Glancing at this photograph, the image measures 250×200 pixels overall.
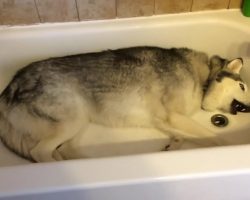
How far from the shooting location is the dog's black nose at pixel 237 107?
1419 mm

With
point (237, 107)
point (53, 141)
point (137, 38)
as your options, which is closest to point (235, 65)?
point (237, 107)

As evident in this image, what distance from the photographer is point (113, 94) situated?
134 centimetres

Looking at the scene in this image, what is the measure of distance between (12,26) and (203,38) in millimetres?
880

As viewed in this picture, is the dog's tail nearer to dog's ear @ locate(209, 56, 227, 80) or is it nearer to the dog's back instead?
the dog's back

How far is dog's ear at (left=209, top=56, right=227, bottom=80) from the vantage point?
4.63 feet

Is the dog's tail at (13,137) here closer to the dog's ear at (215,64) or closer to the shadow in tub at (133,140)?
the shadow in tub at (133,140)

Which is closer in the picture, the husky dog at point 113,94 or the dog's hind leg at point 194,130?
the husky dog at point 113,94

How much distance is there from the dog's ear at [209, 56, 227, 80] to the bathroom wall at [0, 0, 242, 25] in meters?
0.25

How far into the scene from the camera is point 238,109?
1461 mm

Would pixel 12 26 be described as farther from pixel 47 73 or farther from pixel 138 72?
pixel 138 72

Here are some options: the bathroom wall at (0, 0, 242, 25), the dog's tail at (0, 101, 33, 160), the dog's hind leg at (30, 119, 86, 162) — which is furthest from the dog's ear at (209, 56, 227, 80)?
the dog's tail at (0, 101, 33, 160)

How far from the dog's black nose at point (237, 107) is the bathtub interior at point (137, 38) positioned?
5 centimetres

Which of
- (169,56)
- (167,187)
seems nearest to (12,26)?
(169,56)

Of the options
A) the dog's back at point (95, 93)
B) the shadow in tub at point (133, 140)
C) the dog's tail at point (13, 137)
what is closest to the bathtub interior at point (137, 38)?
the shadow in tub at point (133, 140)
